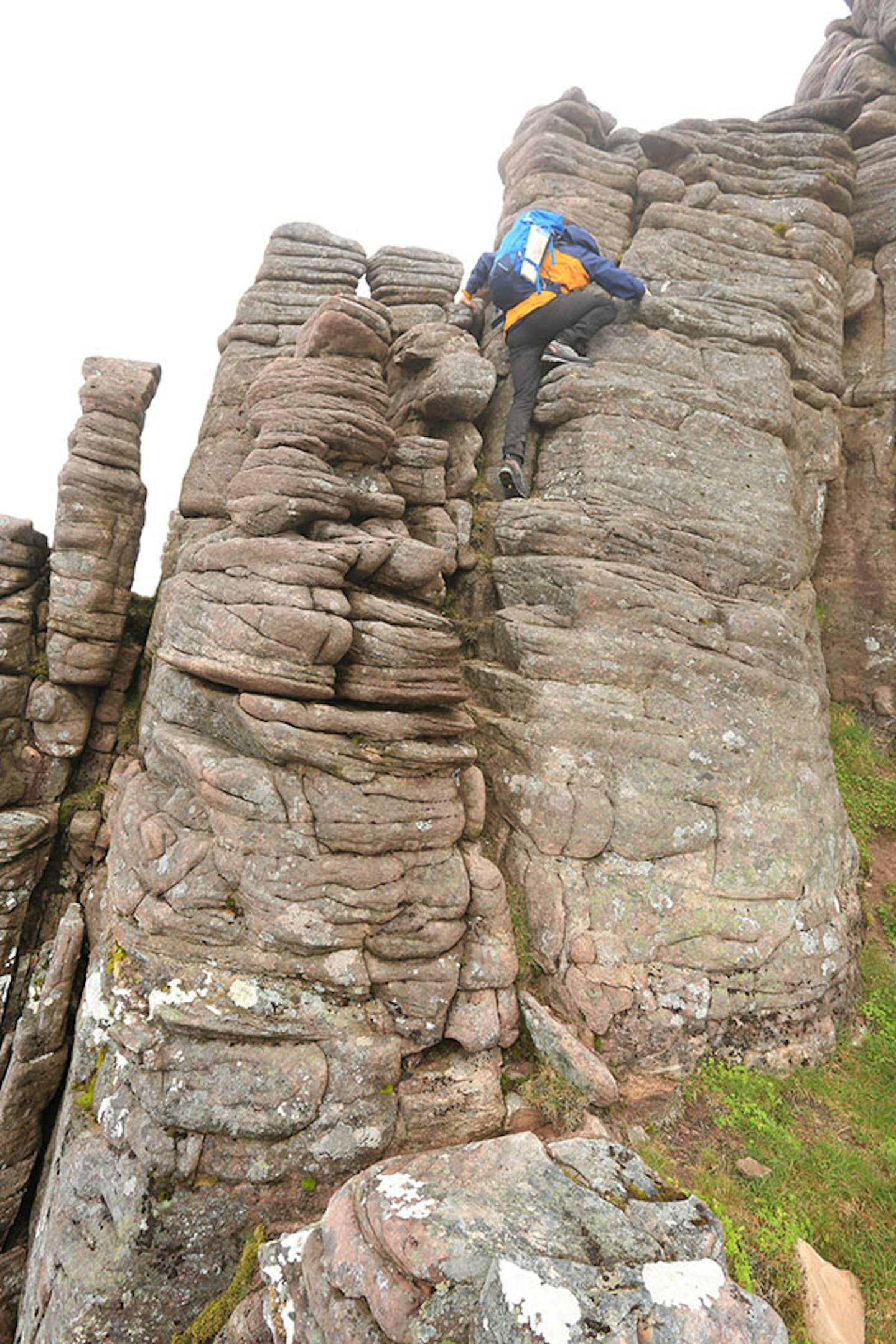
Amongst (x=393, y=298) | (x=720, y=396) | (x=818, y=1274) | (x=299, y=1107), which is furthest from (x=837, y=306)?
(x=299, y=1107)

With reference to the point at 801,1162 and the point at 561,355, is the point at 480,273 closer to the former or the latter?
the point at 561,355

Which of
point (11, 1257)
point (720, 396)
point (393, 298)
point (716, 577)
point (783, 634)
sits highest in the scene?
point (393, 298)

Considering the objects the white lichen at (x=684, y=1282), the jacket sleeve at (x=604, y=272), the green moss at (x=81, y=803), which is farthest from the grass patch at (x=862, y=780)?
the green moss at (x=81, y=803)

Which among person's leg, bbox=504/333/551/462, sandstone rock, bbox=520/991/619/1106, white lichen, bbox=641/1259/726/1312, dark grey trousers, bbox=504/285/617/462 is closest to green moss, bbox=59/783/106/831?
sandstone rock, bbox=520/991/619/1106

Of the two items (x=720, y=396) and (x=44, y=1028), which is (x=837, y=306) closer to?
(x=720, y=396)

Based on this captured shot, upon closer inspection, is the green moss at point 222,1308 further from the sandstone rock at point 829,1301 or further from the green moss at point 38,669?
the green moss at point 38,669

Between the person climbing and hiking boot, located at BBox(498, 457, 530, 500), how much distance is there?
384 millimetres

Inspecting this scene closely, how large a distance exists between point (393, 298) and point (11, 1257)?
23532 millimetres

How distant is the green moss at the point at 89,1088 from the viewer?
29.8 ft

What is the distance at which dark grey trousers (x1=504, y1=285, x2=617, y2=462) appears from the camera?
619 inches

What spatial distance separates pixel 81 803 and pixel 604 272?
703 inches

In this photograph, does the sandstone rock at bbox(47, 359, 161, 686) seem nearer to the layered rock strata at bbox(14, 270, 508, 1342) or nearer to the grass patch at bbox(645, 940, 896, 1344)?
the layered rock strata at bbox(14, 270, 508, 1342)

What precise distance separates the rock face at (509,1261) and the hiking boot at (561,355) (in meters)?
15.8

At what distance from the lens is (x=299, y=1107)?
8.57 m
